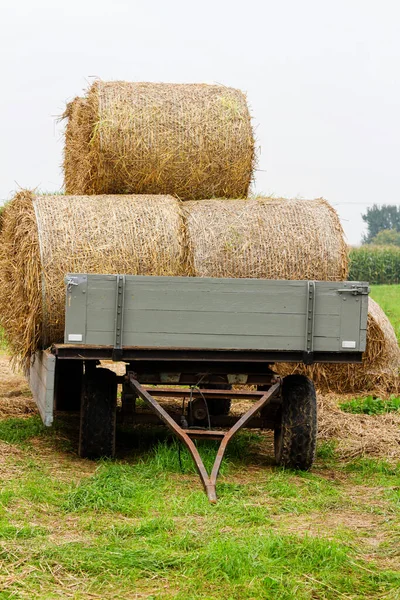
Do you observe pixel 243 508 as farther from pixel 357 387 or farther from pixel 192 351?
pixel 357 387

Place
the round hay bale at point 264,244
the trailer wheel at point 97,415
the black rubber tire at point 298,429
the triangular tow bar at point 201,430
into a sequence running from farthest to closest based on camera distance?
the round hay bale at point 264,244, the trailer wheel at point 97,415, the black rubber tire at point 298,429, the triangular tow bar at point 201,430

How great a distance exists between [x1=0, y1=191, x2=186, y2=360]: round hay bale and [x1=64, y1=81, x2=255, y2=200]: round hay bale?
0.69 m

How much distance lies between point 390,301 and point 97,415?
23410mm

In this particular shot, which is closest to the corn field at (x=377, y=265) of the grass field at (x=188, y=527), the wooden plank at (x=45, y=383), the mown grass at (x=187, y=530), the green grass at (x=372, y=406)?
the green grass at (x=372, y=406)

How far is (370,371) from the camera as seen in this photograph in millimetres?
12195

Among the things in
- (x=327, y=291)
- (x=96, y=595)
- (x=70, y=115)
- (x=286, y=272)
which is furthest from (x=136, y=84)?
(x=96, y=595)

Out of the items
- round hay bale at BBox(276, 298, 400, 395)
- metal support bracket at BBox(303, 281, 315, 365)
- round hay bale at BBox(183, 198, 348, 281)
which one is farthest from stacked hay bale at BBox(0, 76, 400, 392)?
round hay bale at BBox(276, 298, 400, 395)

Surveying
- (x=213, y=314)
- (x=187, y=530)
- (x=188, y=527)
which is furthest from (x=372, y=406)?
(x=187, y=530)

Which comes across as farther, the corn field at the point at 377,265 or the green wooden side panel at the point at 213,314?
the corn field at the point at 377,265

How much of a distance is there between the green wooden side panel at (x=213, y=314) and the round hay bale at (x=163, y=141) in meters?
1.75

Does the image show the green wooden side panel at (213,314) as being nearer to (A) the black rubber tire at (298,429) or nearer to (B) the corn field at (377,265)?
(A) the black rubber tire at (298,429)

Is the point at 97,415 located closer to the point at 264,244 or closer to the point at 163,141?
the point at 264,244

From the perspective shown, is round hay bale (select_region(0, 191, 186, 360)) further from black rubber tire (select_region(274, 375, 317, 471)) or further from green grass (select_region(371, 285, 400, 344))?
green grass (select_region(371, 285, 400, 344))

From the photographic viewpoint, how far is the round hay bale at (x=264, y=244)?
7.42m
